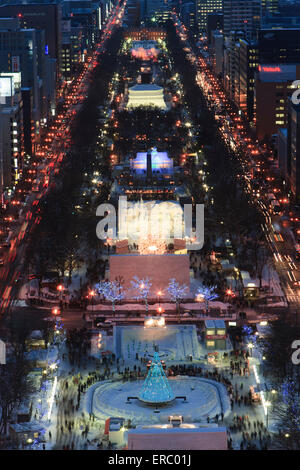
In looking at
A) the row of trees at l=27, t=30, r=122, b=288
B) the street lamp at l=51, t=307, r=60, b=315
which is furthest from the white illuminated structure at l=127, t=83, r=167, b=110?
the street lamp at l=51, t=307, r=60, b=315

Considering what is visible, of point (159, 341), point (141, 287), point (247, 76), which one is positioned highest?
point (247, 76)

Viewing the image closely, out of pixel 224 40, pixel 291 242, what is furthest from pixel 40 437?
pixel 224 40

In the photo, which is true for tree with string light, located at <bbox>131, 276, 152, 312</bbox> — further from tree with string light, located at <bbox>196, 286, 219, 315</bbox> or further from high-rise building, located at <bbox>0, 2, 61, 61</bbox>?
high-rise building, located at <bbox>0, 2, 61, 61</bbox>

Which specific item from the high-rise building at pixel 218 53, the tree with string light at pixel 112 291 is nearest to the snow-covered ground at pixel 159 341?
the tree with string light at pixel 112 291

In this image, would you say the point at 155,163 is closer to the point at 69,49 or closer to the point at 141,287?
the point at 141,287

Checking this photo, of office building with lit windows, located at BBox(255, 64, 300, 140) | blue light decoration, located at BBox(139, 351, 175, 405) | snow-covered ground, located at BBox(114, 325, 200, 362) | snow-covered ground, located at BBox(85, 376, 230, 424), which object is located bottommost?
snow-covered ground, located at BBox(114, 325, 200, 362)

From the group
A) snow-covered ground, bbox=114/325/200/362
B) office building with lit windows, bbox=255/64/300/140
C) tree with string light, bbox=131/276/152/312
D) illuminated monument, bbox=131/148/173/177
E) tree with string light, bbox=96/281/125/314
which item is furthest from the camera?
office building with lit windows, bbox=255/64/300/140

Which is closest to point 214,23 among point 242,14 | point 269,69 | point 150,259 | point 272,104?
point 242,14
